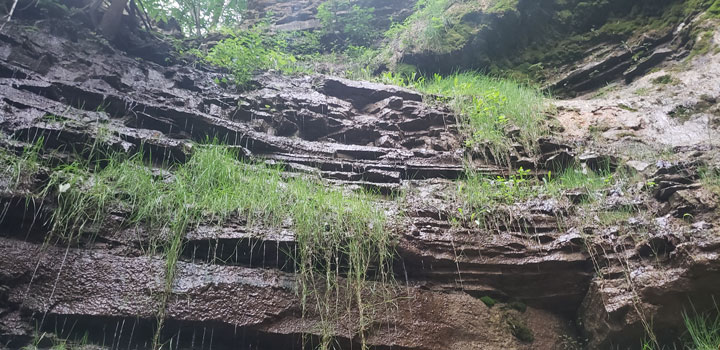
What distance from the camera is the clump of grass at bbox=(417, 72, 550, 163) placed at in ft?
19.6

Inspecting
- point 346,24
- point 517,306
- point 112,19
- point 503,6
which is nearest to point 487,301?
point 517,306

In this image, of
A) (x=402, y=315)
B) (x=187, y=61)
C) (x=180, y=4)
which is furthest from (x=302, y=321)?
(x=180, y=4)

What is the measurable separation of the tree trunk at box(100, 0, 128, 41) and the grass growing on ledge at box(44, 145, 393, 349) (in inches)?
138

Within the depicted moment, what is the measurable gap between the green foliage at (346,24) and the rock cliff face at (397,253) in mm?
4950

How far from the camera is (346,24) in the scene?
10234 mm

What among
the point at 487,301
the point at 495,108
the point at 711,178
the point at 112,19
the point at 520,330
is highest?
the point at 112,19

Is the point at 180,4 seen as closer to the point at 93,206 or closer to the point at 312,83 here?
the point at 312,83

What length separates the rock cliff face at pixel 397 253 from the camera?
3.46 metres

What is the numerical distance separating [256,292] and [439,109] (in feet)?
13.8

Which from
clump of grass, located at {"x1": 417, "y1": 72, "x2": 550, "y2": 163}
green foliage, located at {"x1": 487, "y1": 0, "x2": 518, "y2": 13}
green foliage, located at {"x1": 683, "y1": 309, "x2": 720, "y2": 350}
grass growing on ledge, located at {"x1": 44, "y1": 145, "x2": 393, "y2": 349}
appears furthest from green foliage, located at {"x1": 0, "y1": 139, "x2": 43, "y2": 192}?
green foliage, located at {"x1": 487, "y1": 0, "x2": 518, "y2": 13}

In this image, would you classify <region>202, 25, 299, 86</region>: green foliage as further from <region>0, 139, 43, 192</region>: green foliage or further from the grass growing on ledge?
<region>0, 139, 43, 192</region>: green foliage

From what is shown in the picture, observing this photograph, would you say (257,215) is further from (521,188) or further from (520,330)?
(521,188)

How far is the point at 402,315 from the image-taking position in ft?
12.4

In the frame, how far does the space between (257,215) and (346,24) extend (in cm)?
724
